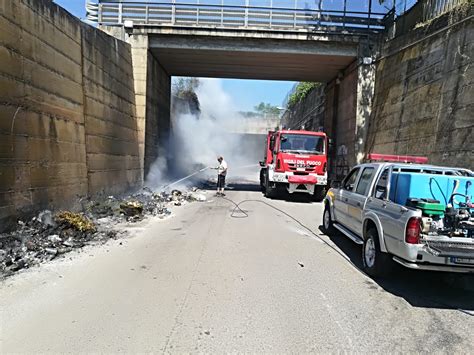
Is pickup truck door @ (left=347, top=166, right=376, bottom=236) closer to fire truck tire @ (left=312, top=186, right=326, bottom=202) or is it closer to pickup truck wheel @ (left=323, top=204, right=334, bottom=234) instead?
pickup truck wheel @ (left=323, top=204, right=334, bottom=234)

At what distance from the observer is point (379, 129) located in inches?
666

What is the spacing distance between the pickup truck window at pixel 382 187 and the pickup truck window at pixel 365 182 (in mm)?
337

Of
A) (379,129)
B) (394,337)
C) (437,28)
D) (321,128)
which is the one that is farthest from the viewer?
(321,128)

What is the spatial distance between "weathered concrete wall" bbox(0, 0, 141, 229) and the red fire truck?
6.31 metres

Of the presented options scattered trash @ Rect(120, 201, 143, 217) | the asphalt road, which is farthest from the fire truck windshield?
the asphalt road

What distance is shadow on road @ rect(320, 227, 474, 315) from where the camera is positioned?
491 cm

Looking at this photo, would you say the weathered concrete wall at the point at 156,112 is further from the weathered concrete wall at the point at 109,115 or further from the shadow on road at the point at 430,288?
the shadow on road at the point at 430,288

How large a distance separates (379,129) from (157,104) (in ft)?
37.2

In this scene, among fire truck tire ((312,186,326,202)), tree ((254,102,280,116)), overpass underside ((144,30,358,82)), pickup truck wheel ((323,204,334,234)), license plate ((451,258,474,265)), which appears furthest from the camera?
tree ((254,102,280,116))

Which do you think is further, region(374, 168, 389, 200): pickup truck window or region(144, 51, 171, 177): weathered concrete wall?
region(144, 51, 171, 177): weathered concrete wall

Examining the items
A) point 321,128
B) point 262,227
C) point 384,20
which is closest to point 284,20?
point 384,20

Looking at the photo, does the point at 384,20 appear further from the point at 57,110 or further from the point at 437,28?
the point at 57,110

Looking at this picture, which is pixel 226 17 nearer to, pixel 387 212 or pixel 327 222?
pixel 327 222

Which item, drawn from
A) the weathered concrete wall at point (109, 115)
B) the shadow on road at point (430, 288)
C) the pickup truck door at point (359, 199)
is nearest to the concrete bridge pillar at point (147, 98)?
the weathered concrete wall at point (109, 115)
